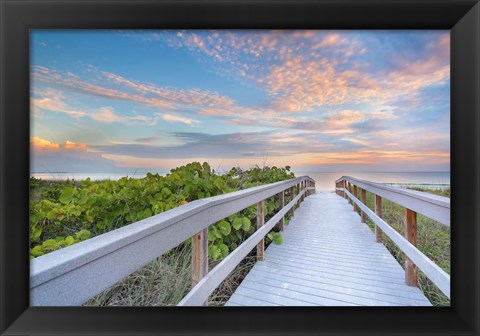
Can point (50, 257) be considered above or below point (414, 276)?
above

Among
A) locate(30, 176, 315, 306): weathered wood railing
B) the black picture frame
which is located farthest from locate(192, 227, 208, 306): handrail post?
the black picture frame

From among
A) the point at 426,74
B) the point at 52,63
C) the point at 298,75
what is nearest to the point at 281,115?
the point at 298,75

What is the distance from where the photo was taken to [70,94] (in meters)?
1.33

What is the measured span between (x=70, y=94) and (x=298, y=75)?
1.52 m

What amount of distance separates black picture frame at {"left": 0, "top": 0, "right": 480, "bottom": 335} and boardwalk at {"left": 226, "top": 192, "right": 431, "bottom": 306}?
0.53 meters

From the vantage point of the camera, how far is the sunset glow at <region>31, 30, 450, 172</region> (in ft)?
3.67

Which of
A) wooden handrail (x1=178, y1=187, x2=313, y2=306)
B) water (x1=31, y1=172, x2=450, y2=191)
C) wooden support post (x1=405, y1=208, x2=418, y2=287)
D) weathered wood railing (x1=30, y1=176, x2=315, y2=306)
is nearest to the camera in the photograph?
weathered wood railing (x1=30, y1=176, x2=315, y2=306)

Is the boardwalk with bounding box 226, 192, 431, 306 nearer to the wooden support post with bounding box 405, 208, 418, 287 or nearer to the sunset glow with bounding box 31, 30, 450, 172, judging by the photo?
the wooden support post with bounding box 405, 208, 418, 287

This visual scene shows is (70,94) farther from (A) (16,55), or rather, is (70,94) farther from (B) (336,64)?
(B) (336,64)

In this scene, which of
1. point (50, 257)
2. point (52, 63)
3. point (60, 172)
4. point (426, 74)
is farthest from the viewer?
point (426, 74)

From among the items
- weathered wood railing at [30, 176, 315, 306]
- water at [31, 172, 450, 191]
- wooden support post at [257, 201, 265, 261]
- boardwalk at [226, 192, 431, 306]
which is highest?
water at [31, 172, 450, 191]

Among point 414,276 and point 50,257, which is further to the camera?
point 414,276

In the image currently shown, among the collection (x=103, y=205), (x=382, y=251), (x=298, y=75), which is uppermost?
(x=298, y=75)
